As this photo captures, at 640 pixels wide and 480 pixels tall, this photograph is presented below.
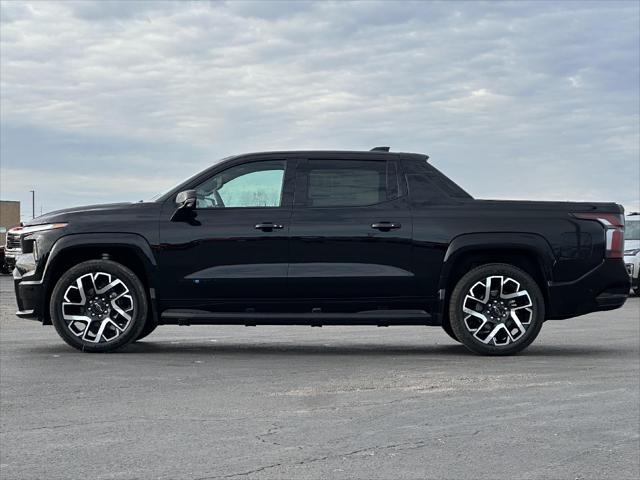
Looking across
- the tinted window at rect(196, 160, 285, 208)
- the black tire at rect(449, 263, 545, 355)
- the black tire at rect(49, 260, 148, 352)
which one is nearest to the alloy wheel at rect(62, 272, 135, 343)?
the black tire at rect(49, 260, 148, 352)

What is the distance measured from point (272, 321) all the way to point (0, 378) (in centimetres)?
252

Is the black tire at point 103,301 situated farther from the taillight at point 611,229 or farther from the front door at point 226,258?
the taillight at point 611,229

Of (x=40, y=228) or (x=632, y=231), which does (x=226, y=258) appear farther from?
(x=632, y=231)

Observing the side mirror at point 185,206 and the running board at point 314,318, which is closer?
the side mirror at point 185,206

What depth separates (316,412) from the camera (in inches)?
275

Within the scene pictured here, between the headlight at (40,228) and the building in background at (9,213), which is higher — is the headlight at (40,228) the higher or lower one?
the lower one

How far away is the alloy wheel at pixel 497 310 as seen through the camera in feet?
32.4

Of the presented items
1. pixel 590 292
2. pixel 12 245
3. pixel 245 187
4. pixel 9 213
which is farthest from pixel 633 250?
pixel 9 213

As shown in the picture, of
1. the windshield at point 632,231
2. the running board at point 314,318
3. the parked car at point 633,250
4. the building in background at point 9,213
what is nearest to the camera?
the running board at point 314,318

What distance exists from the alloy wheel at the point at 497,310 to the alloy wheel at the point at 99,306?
319 centimetres

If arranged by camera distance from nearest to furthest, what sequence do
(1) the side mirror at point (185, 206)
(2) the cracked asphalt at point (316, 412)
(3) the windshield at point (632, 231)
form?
(2) the cracked asphalt at point (316, 412) → (1) the side mirror at point (185, 206) → (3) the windshield at point (632, 231)

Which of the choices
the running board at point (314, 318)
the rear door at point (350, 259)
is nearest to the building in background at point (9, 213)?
the running board at point (314, 318)

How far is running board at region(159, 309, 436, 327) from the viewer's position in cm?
976

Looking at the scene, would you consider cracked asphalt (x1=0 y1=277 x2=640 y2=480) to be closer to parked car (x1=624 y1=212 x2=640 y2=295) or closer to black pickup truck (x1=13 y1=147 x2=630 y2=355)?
black pickup truck (x1=13 y1=147 x2=630 y2=355)
